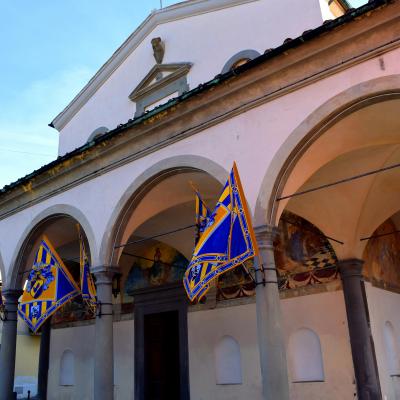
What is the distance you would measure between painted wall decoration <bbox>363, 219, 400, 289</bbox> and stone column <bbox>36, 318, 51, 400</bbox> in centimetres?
796

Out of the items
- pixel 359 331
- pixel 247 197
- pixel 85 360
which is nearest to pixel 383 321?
pixel 359 331

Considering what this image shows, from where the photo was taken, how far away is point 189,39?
26.6 feet

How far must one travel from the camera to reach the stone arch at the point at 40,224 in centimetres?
771

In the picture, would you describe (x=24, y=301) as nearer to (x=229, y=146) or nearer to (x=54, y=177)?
(x=54, y=177)

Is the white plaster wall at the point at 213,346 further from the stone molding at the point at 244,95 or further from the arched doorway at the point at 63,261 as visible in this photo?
the stone molding at the point at 244,95

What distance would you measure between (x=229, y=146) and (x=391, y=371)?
4180 mm

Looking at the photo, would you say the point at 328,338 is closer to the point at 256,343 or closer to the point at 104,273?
the point at 256,343

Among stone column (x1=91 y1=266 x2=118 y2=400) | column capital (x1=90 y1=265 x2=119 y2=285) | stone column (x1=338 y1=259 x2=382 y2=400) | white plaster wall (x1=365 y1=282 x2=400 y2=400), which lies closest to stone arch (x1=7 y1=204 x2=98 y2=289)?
column capital (x1=90 y1=265 x2=119 y2=285)

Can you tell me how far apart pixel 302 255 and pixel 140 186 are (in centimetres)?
286

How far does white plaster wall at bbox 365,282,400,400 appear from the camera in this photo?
23.4 ft

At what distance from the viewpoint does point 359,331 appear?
23.2 ft

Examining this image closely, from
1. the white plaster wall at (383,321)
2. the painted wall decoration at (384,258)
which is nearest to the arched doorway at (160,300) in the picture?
the painted wall decoration at (384,258)

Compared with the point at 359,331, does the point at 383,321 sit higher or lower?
higher

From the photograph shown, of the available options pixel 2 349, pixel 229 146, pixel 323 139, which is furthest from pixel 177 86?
pixel 2 349
